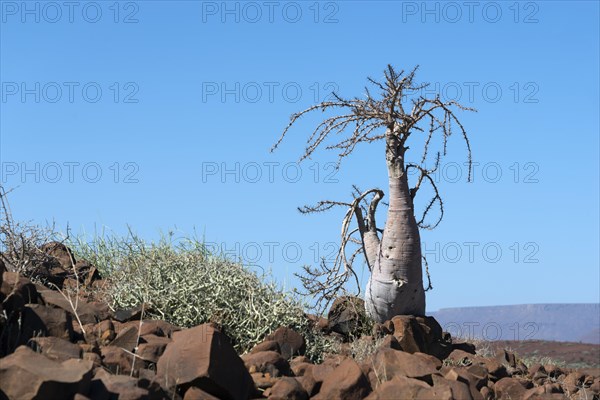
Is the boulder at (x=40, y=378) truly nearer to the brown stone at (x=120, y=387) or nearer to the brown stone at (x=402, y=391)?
the brown stone at (x=120, y=387)

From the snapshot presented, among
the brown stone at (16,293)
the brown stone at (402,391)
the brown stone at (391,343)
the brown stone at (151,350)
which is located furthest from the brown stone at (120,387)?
the brown stone at (391,343)

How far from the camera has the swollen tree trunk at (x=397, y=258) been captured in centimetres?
920

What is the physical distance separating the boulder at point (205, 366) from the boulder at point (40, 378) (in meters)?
0.71

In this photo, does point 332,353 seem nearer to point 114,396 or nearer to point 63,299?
point 63,299

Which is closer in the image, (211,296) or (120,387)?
(120,387)

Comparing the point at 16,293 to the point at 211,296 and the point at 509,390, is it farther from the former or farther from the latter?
the point at 509,390

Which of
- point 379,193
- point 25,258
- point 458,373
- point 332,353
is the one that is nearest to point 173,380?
point 458,373

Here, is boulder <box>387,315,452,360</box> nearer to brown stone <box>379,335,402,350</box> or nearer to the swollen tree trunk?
the swollen tree trunk

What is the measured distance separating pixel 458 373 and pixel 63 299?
3.41 m

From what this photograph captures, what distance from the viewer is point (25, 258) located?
27.4 feet

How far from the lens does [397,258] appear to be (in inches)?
362

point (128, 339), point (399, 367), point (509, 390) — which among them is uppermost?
point (128, 339)

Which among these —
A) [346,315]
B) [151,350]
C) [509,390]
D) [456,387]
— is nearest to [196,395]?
[151,350]

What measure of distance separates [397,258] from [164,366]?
4.34 meters
